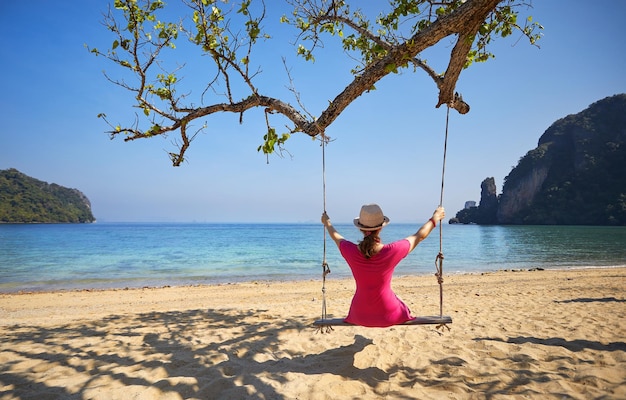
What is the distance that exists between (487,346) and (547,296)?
524cm

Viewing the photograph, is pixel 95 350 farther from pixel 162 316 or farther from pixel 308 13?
pixel 308 13

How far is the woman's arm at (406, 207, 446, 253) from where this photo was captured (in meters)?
2.91

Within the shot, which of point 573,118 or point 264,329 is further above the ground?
point 573,118

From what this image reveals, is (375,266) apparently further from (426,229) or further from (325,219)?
(325,219)

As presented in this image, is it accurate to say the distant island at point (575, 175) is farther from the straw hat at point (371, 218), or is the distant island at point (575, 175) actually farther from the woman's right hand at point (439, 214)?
the straw hat at point (371, 218)

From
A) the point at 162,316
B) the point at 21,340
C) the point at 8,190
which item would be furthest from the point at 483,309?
the point at 8,190

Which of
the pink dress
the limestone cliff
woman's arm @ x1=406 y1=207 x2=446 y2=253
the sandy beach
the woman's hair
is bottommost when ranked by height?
the sandy beach

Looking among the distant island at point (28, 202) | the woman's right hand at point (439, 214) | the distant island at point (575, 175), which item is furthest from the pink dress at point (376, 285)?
the distant island at point (28, 202)

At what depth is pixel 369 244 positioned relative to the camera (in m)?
2.84

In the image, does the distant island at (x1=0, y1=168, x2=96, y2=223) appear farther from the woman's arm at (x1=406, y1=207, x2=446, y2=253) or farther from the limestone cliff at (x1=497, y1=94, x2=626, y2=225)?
the limestone cliff at (x1=497, y1=94, x2=626, y2=225)

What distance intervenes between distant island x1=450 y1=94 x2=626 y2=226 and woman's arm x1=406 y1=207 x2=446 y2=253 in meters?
78.5

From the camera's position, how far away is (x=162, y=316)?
6.10 metres

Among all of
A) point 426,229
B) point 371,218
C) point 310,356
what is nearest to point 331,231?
point 371,218

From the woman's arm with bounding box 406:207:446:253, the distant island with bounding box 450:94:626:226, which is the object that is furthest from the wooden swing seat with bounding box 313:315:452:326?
the distant island with bounding box 450:94:626:226
